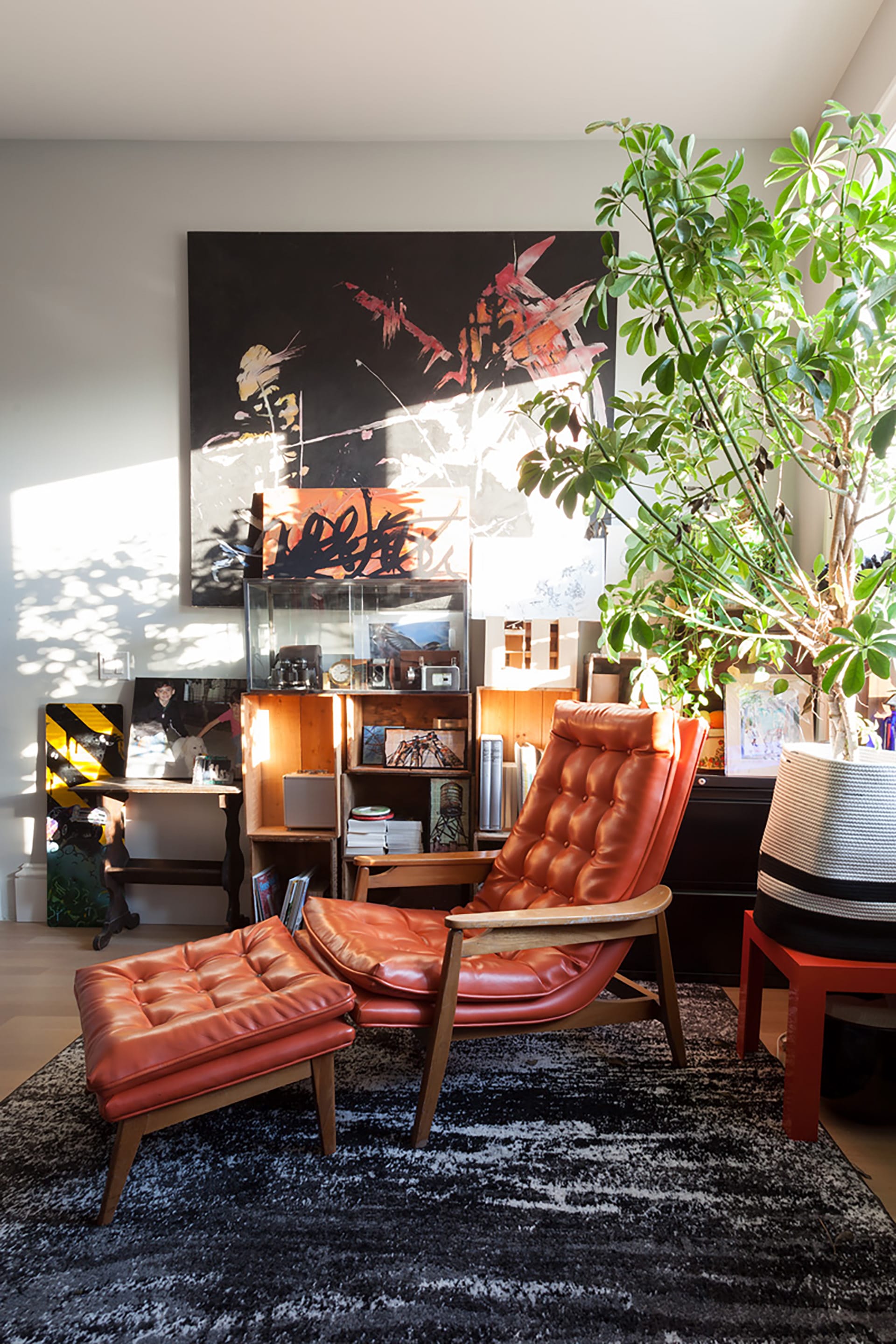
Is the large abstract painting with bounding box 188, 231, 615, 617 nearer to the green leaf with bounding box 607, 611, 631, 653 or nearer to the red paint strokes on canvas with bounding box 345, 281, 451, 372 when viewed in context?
the red paint strokes on canvas with bounding box 345, 281, 451, 372

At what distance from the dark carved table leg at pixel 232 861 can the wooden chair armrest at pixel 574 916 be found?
1.51m

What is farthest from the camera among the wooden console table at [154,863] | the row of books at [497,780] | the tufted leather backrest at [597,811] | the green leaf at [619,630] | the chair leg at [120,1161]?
the wooden console table at [154,863]

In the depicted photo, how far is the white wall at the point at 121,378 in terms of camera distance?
336 centimetres

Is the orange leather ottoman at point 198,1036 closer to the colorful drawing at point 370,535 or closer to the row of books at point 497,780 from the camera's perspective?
the row of books at point 497,780

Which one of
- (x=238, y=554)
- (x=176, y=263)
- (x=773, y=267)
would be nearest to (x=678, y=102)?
(x=773, y=267)

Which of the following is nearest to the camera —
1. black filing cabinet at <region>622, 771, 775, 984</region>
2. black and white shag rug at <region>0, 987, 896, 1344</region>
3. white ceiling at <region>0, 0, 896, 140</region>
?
black and white shag rug at <region>0, 987, 896, 1344</region>

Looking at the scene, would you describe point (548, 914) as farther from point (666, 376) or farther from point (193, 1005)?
point (666, 376)

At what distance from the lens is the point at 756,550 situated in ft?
8.12

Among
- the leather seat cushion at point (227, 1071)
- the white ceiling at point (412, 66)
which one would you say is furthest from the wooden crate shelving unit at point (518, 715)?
the white ceiling at point (412, 66)

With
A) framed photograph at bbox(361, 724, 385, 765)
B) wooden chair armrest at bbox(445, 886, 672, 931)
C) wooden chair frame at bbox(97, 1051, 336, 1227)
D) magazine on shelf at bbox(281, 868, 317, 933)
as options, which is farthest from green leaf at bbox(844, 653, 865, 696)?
magazine on shelf at bbox(281, 868, 317, 933)

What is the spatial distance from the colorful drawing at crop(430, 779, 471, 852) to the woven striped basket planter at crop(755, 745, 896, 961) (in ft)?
4.58

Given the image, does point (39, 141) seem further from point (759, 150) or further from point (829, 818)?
point (829, 818)

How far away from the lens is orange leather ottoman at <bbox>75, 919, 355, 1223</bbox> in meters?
1.64

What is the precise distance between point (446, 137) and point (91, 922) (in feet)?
11.4
